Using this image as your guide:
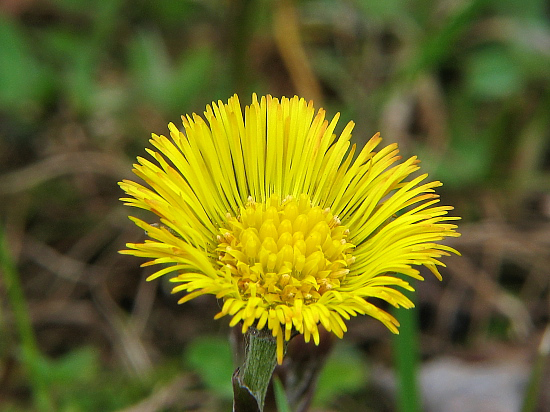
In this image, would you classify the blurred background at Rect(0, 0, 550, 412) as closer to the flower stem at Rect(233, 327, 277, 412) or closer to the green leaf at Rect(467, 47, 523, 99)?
the green leaf at Rect(467, 47, 523, 99)

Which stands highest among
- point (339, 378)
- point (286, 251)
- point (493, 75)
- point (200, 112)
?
point (493, 75)

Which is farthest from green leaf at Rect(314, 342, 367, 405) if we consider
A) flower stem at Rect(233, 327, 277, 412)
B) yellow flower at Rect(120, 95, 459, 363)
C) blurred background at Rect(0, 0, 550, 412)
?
flower stem at Rect(233, 327, 277, 412)

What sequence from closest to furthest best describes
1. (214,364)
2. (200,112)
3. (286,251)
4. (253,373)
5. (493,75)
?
(253,373), (286,251), (214,364), (200,112), (493,75)

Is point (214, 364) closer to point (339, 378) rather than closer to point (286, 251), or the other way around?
point (339, 378)

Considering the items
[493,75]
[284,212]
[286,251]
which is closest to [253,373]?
[286,251]

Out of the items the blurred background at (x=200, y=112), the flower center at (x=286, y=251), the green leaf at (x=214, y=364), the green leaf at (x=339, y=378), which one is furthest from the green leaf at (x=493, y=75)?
the flower center at (x=286, y=251)

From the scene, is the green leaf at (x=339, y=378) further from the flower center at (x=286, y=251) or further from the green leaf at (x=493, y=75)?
the green leaf at (x=493, y=75)
